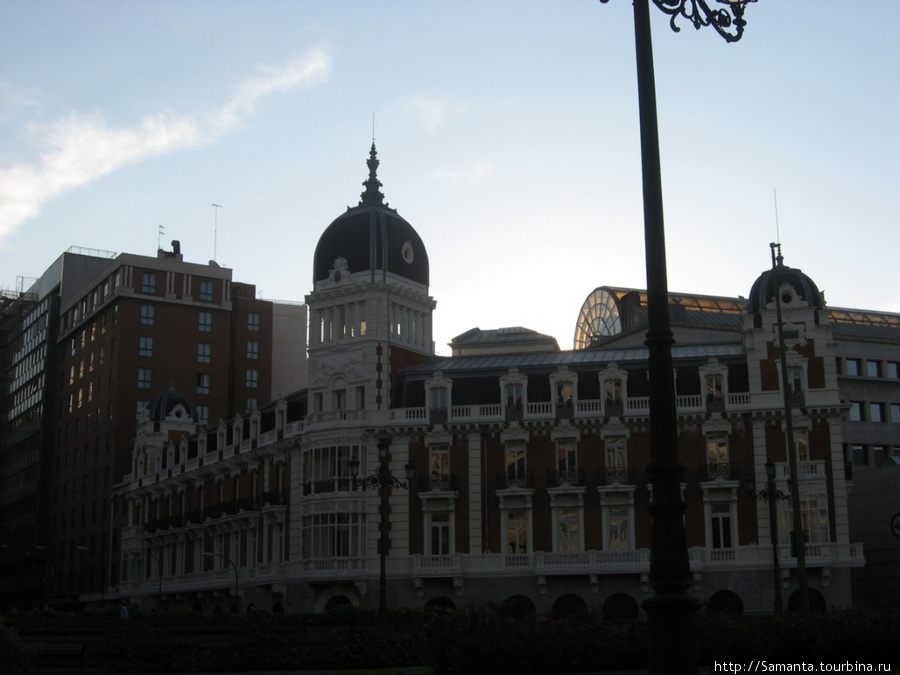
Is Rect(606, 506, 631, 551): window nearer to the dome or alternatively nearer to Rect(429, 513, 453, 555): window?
Rect(429, 513, 453, 555): window

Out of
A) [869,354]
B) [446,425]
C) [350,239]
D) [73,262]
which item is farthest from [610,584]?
[73,262]

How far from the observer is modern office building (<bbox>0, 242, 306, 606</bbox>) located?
96625 mm

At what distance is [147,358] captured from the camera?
97.6 metres

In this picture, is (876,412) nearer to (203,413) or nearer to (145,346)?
(203,413)

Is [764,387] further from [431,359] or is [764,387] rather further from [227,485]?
[227,485]

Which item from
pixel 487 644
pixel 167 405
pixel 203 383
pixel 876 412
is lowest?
pixel 487 644

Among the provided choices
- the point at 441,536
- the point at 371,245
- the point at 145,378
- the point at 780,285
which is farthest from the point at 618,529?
the point at 145,378

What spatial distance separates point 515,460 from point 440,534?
5605 mm

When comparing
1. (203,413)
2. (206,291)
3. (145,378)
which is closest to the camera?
(145,378)

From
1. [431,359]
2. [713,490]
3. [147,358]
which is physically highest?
[147,358]

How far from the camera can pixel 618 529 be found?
184 ft

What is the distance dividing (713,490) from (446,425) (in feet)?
47.2

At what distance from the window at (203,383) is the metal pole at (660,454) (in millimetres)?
89356

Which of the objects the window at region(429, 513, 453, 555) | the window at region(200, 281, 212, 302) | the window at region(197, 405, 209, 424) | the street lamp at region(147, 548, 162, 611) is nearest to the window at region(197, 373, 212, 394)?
the window at region(197, 405, 209, 424)
